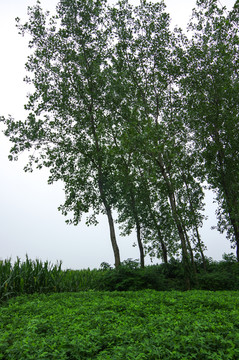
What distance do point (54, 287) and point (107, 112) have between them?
534 inches

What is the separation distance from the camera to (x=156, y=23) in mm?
19906

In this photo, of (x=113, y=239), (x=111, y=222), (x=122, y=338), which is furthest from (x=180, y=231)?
(x=122, y=338)

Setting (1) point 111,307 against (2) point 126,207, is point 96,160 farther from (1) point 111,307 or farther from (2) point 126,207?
(1) point 111,307

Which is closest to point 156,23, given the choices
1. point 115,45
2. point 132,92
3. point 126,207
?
point 115,45

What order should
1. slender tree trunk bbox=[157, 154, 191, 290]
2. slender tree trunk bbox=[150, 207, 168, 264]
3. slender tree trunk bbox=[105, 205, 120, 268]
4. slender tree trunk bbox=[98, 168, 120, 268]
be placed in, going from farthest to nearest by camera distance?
slender tree trunk bbox=[150, 207, 168, 264], slender tree trunk bbox=[98, 168, 120, 268], slender tree trunk bbox=[105, 205, 120, 268], slender tree trunk bbox=[157, 154, 191, 290]

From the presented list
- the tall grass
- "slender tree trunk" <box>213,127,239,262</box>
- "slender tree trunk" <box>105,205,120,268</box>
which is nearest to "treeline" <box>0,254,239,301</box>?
the tall grass

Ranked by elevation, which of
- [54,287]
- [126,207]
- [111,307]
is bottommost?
[111,307]

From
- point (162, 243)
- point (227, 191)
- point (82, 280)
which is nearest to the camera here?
point (82, 280)

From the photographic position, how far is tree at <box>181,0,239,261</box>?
18.8m

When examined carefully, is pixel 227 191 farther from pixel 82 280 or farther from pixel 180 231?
pixel 82 280

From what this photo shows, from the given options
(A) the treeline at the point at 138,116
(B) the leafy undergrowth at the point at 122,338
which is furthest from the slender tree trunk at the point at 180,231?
(B) the leafy undergrowth at the point at 122,338

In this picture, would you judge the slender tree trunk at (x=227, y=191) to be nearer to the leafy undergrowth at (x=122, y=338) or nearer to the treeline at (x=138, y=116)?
the treeline at (x=138, y=116)

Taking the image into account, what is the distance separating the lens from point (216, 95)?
1911cm

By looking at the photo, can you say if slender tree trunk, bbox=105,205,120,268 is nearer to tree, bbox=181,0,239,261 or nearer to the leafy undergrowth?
tree, bbox=181,0,239,261
